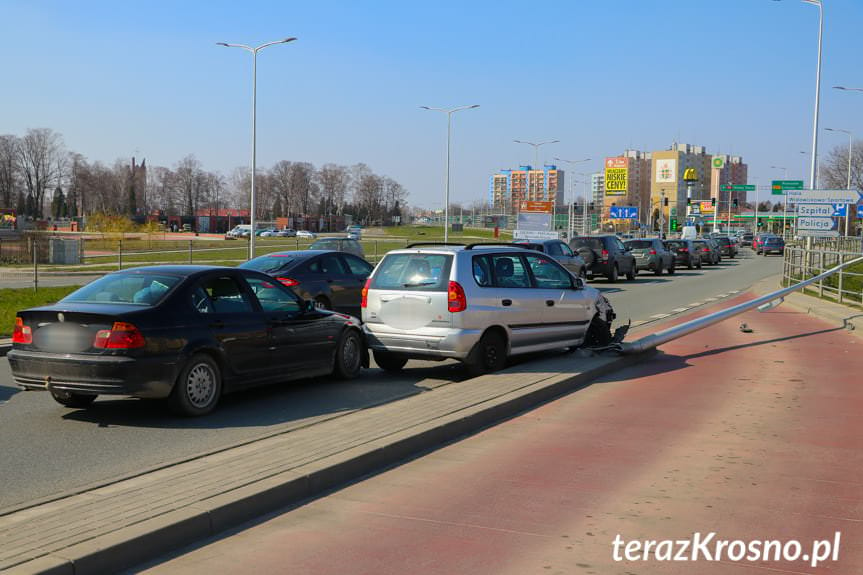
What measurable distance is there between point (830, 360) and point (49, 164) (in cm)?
13863

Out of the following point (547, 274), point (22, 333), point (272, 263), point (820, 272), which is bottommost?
point (820, 272)

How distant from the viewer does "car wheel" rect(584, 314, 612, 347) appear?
12602mm

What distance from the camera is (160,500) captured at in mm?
5387

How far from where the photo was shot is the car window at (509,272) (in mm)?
11133

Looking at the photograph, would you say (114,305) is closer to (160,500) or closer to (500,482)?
(160,500)

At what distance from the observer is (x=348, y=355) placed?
1073 cm

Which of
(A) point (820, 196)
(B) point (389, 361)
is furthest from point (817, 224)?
(B) point (389, 361)

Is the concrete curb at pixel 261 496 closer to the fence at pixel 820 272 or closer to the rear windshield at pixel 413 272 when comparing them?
the rear windshield at pixel 413 272

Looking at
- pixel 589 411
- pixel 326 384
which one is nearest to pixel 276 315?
pixel 326 384

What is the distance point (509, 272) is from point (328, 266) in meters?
6.54

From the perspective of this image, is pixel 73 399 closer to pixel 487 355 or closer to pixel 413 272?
pixel 413 272

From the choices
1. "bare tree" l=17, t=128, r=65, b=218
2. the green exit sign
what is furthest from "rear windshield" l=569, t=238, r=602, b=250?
"bare tree" l=17, t=128, r=65, b=218

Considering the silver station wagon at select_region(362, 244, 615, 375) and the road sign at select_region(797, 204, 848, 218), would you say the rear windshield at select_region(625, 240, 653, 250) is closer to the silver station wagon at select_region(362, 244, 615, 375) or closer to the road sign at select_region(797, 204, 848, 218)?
the road sign at select_region(797, 204, 848, 218)

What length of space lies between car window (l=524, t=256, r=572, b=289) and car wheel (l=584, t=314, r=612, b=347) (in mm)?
777
